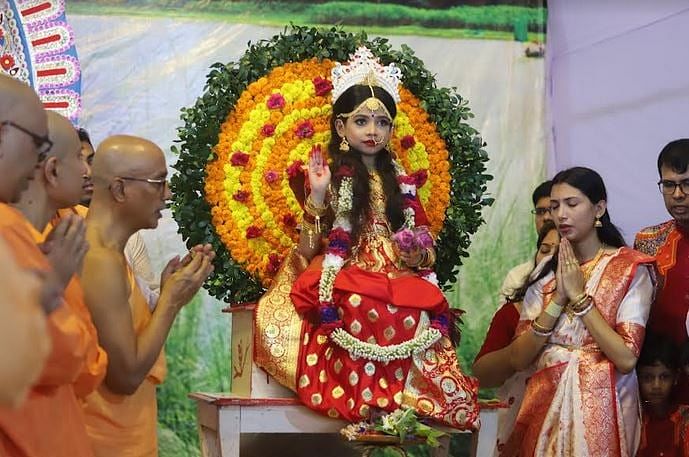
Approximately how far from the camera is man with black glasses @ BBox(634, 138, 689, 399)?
5273 millimetres

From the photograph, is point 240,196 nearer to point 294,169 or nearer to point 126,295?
point 294,169

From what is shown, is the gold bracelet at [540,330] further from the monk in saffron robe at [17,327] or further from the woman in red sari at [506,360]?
the monk in saffron robe at [17,327]

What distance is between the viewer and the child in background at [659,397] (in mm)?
5109

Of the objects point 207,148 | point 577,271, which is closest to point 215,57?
point 207,148

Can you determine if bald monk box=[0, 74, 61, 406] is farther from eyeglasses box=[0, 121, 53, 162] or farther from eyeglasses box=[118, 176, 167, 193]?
eyeglasses box=[118, 176, 167, 193]

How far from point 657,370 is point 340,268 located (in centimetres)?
149

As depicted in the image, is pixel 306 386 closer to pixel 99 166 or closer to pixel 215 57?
pixel 99 166

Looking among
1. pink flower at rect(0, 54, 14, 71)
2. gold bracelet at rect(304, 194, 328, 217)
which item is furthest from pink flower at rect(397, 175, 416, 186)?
pink flower at rect(0, 54, 14, 71)

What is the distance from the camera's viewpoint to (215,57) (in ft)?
23.7

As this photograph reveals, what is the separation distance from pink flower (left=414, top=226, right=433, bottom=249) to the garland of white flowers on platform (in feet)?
0.24

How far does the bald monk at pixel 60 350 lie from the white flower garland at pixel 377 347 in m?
1.54

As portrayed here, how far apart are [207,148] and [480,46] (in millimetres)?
2908

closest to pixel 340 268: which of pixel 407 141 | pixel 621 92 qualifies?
pixel 407 141

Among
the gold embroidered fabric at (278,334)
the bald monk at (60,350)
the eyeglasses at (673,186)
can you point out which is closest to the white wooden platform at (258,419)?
the gold embroidered fabric at (278,334)
